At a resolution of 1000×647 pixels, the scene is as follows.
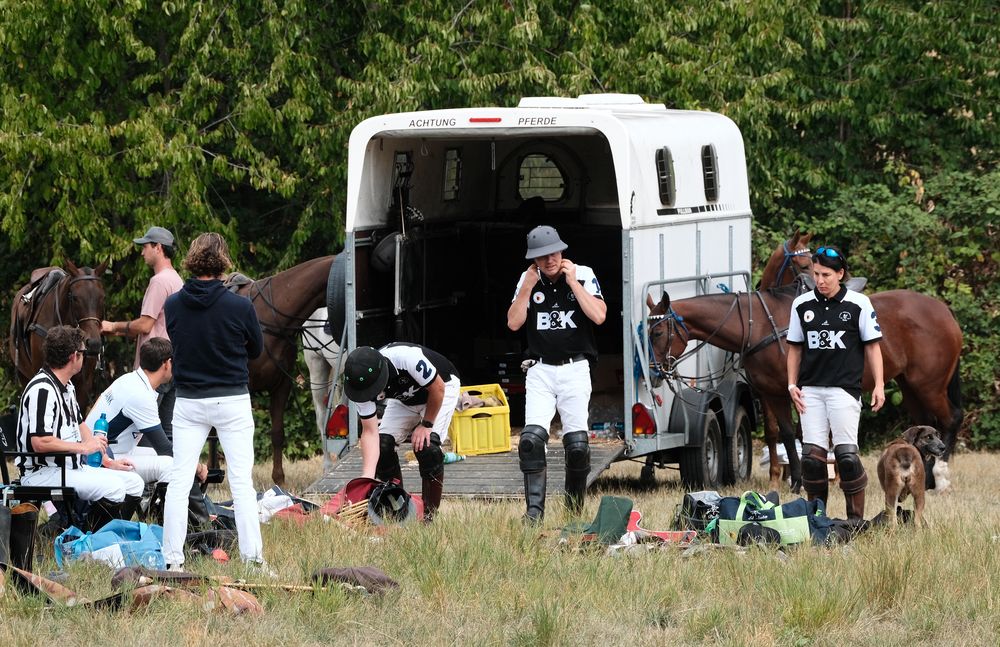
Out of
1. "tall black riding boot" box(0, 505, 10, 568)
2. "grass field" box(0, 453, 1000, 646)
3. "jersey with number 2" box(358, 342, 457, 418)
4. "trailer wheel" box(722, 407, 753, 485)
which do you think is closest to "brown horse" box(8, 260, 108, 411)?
"jersey with number 2" box(358, 342, 457, 418)

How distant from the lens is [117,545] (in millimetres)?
8250

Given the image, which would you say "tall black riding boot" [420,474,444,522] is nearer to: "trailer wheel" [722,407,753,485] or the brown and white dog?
the brown and white dog

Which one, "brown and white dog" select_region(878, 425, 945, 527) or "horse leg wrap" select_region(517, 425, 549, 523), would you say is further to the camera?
"horse leg wrap" select_region(517, 425, 549, 523)

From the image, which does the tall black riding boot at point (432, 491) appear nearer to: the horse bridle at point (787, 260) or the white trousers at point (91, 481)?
the white trousers at point (91, 481)

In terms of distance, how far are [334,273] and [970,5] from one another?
10.3 meters

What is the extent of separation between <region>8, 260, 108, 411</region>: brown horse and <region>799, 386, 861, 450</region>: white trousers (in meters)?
5.79

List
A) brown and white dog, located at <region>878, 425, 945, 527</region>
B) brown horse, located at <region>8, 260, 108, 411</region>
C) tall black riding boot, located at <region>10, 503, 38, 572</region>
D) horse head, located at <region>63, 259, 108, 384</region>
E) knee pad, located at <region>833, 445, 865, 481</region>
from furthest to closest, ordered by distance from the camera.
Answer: brown horse, located at <region>8, 260, 108, 411</region>, horse head, located at <region>63, 259, 108, 384</region>, knee pad, located at <region>833, 445, 865, 481</region>, brown and white dog, located at <region>878, 425, 945, 527</region>, tall black riding boot, located at <region>10, 503, 38, 572</region>

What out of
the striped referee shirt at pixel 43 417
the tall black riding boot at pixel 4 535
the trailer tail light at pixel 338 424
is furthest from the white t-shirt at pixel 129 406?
the trailer tail light at pixel 338 424


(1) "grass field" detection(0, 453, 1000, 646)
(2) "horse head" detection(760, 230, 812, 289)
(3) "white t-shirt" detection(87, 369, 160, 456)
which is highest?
(2) "horse head" detection(760, 230, 812, 289)

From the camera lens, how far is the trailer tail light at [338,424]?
455 inches

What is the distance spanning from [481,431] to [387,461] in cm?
168

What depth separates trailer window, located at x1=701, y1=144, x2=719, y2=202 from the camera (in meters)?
13.1

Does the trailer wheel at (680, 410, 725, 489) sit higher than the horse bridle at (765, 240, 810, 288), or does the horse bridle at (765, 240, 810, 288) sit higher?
the horse bridle at (765, 240, 810, 288)

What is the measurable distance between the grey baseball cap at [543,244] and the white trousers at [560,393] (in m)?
0.71
